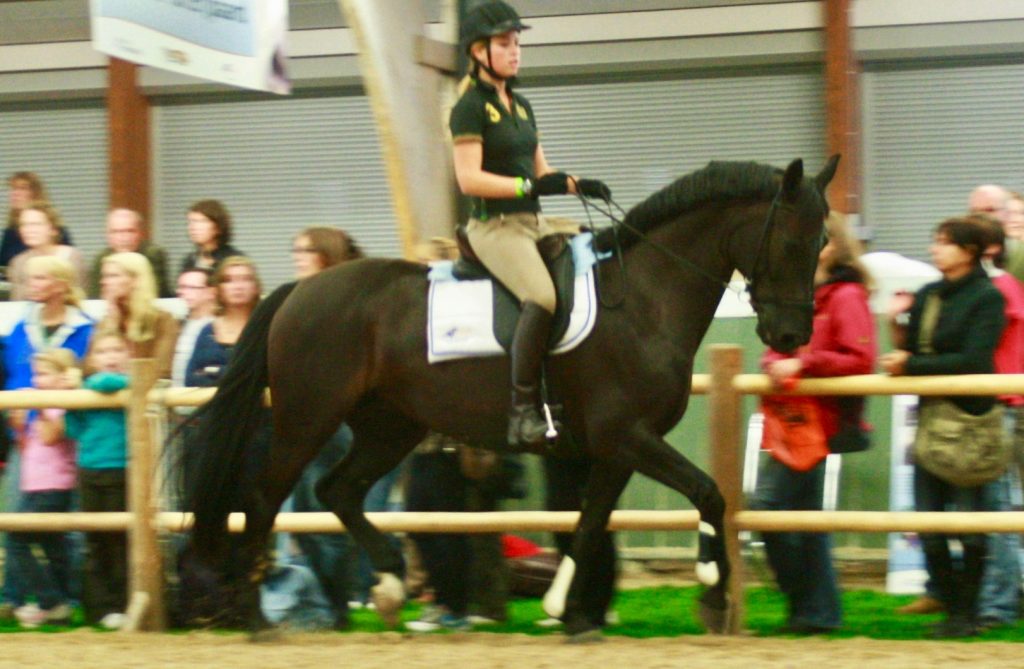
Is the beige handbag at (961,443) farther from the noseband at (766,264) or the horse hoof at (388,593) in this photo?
the horse hoof at (388,593)

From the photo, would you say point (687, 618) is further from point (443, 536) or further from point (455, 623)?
point (443, 536)

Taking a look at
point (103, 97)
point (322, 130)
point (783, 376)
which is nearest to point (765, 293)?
point (783, 376)

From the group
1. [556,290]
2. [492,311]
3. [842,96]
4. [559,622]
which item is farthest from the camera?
[842,96]

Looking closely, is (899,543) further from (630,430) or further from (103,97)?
(103,97)

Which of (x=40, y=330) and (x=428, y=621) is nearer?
(x=428, y=621)

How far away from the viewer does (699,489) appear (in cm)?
636

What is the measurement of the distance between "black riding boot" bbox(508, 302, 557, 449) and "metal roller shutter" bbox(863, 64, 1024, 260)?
20.1 feet

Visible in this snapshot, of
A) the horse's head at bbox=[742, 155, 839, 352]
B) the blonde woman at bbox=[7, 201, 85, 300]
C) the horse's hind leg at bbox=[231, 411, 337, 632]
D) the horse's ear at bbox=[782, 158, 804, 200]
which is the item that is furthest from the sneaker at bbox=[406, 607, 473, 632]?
the blonde woman at bbox=[7, 201, 85, 300]

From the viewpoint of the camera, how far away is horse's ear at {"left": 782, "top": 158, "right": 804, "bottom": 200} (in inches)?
250

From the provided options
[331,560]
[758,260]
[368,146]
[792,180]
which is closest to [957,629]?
[758,260]

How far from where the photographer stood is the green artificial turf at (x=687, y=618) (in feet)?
23.4

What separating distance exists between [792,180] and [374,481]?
7.58 ft

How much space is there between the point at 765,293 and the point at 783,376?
43cm

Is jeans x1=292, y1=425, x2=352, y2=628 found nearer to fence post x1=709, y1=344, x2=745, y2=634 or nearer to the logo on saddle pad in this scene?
the logo on saddle pad
